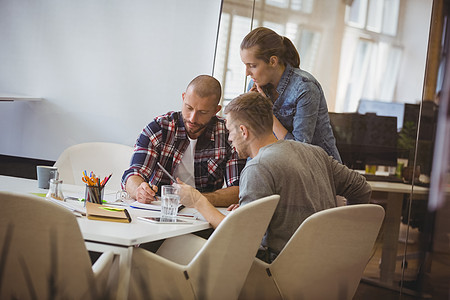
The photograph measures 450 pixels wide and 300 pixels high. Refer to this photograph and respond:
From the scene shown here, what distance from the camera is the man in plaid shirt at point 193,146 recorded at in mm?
2539

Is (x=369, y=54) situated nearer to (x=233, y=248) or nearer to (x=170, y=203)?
(x=170, y=203)

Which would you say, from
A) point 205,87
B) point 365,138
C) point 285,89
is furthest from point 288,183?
point 365,138

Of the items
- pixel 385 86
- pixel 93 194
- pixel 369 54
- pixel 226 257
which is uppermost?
pixel 369 54

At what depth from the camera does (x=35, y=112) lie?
12.6ft

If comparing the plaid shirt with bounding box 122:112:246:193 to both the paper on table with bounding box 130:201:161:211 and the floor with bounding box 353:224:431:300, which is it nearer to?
the paper on table with bounding box 130:201:161:211

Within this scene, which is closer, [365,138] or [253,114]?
[253,114]

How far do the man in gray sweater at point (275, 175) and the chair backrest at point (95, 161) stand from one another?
1311 mm

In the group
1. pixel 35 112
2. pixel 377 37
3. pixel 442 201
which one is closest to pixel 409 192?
pixel 442 201

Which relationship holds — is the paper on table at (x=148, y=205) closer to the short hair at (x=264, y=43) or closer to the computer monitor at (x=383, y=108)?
the short hair at (x=264, y=43)

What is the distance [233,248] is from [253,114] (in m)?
0.57

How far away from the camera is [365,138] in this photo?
10.3 ft

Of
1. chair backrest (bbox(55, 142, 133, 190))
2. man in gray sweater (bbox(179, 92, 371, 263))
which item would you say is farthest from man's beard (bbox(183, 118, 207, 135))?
chair backrest (bbox(55, 142, 133, 190))

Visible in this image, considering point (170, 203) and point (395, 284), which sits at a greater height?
point (170, 203)

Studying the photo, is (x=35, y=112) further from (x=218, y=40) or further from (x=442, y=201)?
(x=442, y=201)
